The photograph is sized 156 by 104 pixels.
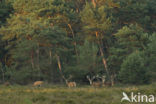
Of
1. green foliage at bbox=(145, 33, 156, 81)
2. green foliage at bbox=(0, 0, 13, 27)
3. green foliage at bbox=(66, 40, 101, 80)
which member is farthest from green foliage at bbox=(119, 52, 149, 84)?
green foliage at bbox=(0, 0, 13, 27)

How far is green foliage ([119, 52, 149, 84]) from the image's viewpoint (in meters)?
30.8

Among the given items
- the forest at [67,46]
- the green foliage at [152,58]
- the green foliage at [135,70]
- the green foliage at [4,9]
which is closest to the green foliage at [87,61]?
the forest at [67,46]

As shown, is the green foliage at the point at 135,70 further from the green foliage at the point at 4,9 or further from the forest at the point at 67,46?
the green foliage at the point at 4,9

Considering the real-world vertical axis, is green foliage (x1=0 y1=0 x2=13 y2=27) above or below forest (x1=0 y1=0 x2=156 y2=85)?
above

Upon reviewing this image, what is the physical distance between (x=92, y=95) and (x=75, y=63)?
64.0ft

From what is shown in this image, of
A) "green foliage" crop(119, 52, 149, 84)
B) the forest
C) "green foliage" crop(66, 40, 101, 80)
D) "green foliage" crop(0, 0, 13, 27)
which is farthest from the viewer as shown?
"green foliage" crop(0, 0, 13, 27)

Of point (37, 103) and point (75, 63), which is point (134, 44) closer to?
point (75, 63)

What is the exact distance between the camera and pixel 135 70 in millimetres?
30906

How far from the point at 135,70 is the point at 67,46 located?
963 cm

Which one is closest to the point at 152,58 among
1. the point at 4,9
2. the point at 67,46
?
the point at 67,46

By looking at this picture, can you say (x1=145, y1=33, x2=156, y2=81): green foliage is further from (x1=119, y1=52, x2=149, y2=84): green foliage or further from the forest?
(x1=119, y1=52, x2=149, y2=84): green foliage

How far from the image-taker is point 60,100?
14.9 metres

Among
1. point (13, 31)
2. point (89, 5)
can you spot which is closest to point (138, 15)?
point (89, 5)

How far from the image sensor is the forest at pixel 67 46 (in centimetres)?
3272
